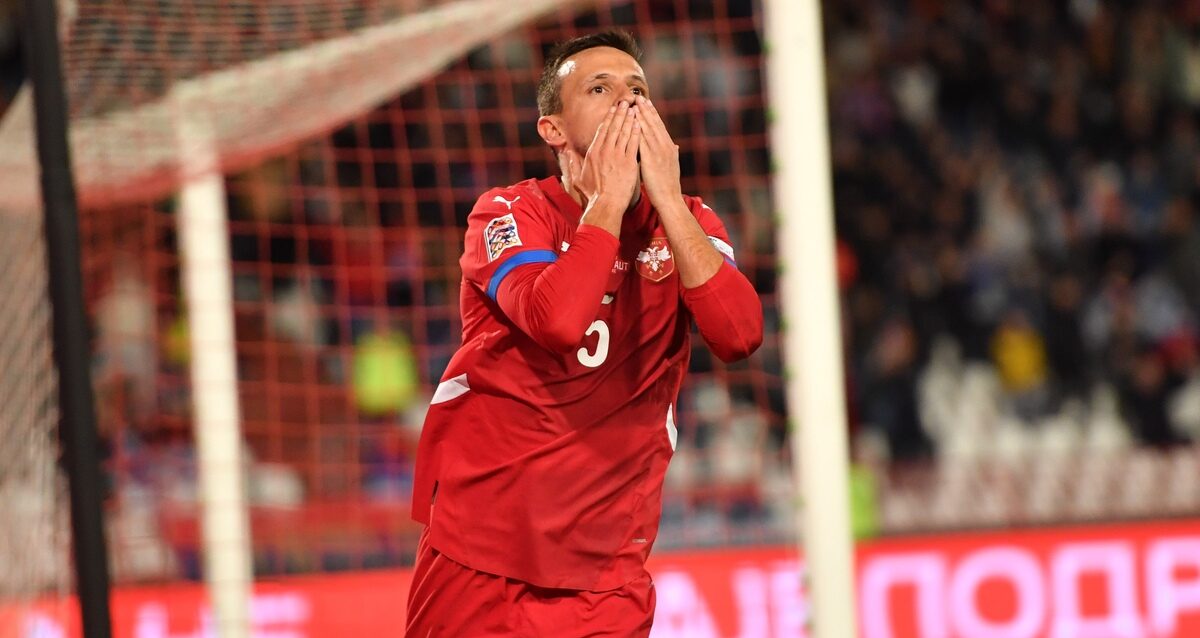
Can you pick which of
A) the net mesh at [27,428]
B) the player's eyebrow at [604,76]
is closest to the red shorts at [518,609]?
the player's eyebrow at [604,76]

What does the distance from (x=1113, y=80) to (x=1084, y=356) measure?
222 centimetres

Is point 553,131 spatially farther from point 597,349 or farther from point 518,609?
point 518,609

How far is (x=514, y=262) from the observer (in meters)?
2.37

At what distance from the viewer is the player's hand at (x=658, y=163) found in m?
2.35

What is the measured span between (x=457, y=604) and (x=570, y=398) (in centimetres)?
40

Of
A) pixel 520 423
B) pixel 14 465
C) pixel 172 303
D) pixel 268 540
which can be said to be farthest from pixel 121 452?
pixel 520 423

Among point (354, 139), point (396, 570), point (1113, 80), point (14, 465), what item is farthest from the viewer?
point (1113, 80)

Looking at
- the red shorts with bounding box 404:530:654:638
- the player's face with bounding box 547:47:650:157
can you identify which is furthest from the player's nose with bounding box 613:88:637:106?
the red shorts with bounding box 404:530:654:638

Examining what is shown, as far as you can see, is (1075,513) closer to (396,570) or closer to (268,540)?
(396,570)

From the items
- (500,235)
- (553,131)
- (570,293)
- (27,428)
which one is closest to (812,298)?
(553,131)

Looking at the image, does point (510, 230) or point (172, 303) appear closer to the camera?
point (510, 230)

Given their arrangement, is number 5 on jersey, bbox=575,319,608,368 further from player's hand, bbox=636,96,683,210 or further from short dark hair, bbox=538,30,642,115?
short dark hair, bbox=538,30,642,115

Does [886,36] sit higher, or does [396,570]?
[886,36]

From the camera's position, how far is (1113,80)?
9.77 meters
